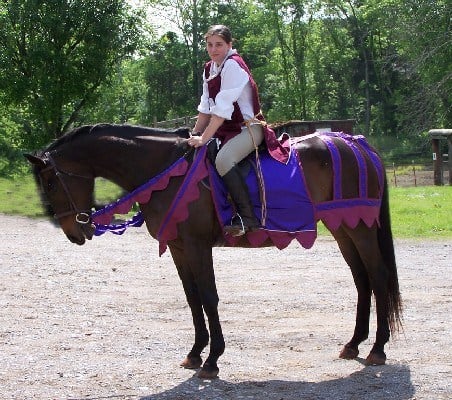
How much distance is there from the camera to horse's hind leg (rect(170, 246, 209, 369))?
6629 millimetres

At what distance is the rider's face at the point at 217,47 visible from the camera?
6406 mm

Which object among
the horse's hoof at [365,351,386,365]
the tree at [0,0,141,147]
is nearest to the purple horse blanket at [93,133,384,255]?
the horse's hoof at [365,351,386,365]

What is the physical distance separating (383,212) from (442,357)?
1351 mm

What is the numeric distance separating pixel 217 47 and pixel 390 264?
2.37 m

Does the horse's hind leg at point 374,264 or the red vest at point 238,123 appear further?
the horse's hind leg at point 374,264

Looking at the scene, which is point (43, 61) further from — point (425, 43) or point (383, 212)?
point (425, 43)

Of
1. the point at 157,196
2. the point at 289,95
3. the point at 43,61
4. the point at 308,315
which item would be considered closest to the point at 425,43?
the point at 43,61

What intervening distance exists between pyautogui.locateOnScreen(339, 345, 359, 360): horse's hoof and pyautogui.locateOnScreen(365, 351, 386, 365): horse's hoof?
0.18m

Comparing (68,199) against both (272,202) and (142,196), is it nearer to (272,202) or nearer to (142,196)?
(142,196)

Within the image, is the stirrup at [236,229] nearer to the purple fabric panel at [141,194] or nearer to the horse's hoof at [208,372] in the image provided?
the purple fabric panel at [141,194]

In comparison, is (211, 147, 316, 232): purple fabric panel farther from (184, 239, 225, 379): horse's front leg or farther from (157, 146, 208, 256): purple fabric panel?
(184, 239, 225, 379): horse's front leg

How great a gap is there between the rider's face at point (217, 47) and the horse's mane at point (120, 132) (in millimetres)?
660

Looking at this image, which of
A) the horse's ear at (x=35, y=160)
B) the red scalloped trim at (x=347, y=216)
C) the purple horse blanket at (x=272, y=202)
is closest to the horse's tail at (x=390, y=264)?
the purple horse blanket at (x=272, y=202)

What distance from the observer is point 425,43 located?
35031 millimetres
